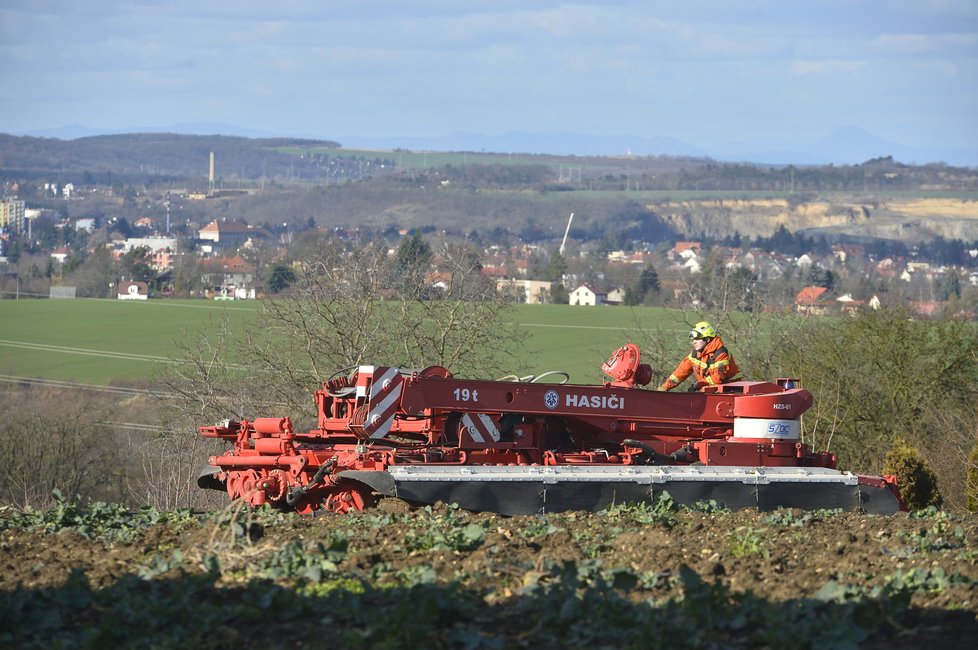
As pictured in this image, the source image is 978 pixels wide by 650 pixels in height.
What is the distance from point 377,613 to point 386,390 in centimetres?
690

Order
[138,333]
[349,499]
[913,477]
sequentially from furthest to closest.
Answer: [138,333]
[913,477]
[349,499]

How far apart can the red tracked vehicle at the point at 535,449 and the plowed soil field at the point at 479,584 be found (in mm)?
1644

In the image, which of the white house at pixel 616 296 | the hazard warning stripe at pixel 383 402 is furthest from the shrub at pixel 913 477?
the white house at pixel 616 296

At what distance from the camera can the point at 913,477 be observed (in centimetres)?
2614

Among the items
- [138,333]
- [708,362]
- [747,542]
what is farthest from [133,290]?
[747,542]

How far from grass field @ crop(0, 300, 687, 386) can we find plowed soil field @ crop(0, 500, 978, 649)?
120 feet

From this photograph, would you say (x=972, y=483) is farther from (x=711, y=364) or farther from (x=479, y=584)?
(x=479, y=584)

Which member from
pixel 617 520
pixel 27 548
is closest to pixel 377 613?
pixel 27 548

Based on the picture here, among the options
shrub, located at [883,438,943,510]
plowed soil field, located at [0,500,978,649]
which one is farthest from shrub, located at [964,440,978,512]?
plowed soil field, located at [0,500,978,649]

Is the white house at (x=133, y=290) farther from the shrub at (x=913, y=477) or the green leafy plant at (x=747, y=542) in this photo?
the green leafy plant at (x=747, y=542)

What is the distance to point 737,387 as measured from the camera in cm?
1648

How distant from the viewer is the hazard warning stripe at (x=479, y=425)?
1514cm

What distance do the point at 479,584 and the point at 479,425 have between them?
6.08 meters

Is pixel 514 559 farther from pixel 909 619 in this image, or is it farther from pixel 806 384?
pixel 806 384
